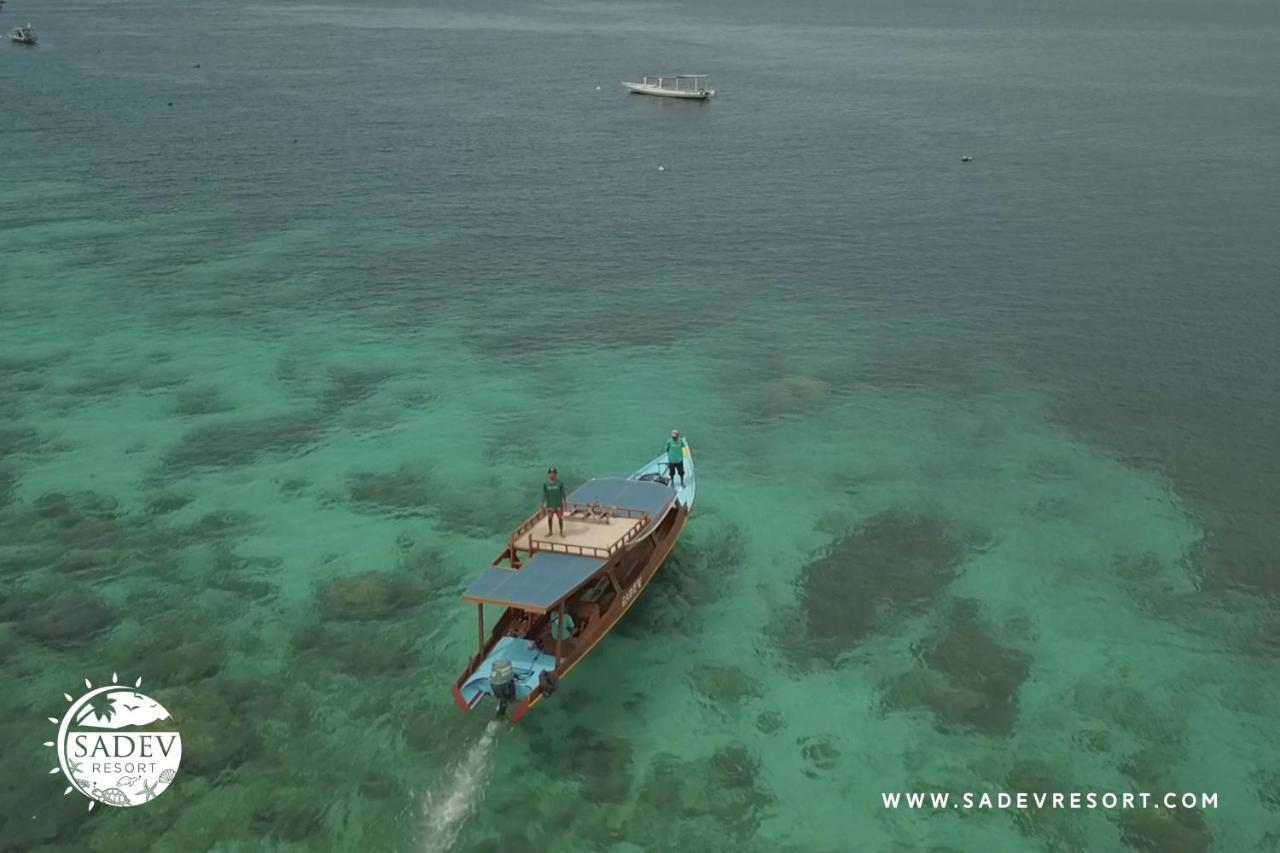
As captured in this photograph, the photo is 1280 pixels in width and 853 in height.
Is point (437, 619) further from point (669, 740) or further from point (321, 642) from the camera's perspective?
point (669, 740)

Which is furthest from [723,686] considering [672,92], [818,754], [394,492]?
[672,92]

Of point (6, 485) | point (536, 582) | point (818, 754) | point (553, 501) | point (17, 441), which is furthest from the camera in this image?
point (17, 441)

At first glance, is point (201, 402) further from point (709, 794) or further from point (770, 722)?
point (709, 794)

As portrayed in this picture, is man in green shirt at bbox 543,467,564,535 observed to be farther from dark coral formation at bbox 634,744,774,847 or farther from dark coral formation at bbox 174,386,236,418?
dark coral formation at bbox 174,386,236,418

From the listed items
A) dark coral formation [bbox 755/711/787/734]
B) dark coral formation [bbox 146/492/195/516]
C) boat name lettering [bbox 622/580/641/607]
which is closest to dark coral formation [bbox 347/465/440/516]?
dark coral formation [bbox 146/492/195/516]

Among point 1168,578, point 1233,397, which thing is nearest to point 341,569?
point 1168,578
